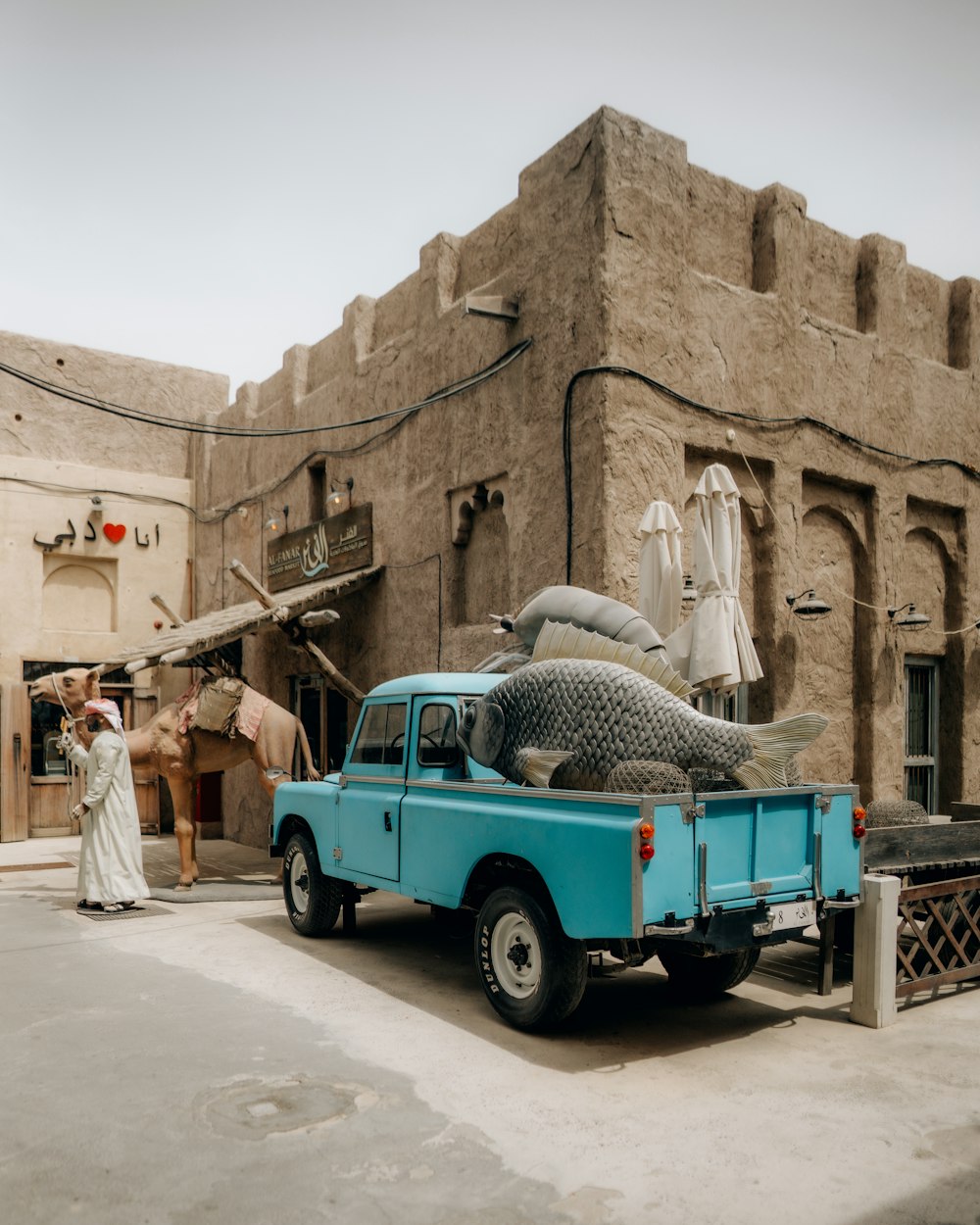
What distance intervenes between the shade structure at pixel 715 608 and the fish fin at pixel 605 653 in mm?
1744

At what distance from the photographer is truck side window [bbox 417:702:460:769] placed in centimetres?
715

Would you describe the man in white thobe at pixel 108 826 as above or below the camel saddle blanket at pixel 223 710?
below

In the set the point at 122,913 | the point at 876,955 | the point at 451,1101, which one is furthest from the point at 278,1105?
the point at 122,913

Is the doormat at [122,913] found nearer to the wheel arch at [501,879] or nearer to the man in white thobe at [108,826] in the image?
the man in white thobe at [108,826]

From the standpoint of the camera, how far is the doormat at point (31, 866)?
494 inches

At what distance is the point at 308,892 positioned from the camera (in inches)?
328

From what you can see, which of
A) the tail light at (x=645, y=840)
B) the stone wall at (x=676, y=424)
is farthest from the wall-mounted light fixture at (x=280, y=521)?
the tail light at (x=645, y=840)

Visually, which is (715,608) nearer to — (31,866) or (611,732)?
(611,732)

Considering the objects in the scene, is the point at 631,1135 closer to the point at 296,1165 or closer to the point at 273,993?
the point at 296,1165

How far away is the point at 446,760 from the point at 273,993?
1.86 metres

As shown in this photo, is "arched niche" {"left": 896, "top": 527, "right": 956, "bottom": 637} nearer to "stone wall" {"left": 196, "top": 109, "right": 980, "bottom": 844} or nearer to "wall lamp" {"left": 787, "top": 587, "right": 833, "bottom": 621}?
"stone wall" {"left": 196, "top": 109, "right": 980, "bottom": 844}

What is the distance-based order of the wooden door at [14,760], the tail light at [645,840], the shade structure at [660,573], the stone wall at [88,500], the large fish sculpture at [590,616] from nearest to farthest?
the tail light at [645,840] → the large fish sculpture at [590,616] → the shade structure at [660,573] → the wooden door at [14,760] → the stone wall at [88,500]

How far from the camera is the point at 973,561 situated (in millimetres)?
12250

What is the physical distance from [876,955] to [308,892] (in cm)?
436
